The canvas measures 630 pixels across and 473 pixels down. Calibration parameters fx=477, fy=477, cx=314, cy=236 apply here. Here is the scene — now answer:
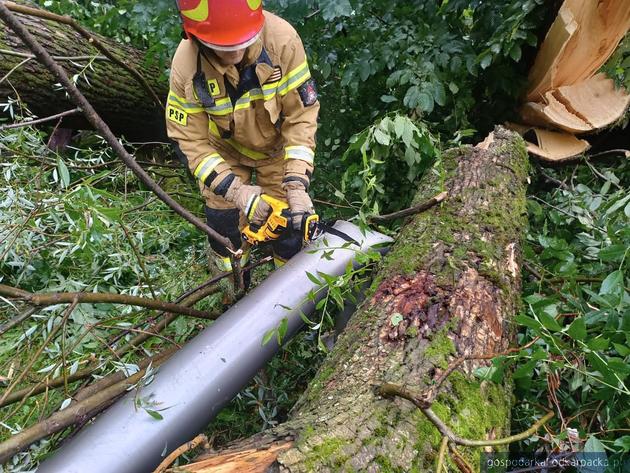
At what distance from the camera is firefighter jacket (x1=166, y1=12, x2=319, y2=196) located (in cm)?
210

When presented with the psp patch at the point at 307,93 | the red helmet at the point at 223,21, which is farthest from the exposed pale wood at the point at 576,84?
the red helmet at the point at 223,21

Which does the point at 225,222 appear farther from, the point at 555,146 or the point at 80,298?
the point at 555,146

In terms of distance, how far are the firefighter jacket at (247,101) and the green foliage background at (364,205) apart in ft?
0.94

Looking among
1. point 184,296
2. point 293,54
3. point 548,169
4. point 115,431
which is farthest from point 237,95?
point 548,169

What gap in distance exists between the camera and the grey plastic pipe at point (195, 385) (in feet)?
4.30

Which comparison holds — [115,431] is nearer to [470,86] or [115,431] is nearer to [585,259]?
[585,259]

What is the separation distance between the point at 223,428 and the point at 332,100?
216 centimetres

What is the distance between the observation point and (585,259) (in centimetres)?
214

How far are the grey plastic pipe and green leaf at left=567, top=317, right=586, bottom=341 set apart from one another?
787 millimetres

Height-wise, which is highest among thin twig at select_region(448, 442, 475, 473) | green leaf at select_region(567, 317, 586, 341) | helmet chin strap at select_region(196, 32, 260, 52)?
helmet chin strap at select_region(196, 32, 260, 52)

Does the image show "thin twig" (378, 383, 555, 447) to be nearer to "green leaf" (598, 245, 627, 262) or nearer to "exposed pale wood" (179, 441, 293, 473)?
"exposed pale wood" (179, 441, 293, 473)

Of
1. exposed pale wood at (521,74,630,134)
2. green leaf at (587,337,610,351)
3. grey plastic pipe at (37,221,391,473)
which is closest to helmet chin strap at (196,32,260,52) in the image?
grey plastic pipe at (37,221,391,473)

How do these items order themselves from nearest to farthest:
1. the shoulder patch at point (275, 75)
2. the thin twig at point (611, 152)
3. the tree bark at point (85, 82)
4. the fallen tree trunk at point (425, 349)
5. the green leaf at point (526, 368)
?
the fallen tree trunk at point (425, 349) → the green leaf at point (526, 368) → the shoulder patch at point (275, 75) → the thin twig at point (611, 152) → the tree bark at point (85, 82)

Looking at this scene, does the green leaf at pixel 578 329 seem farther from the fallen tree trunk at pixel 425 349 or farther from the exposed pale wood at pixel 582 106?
the exposed pale wood at pixel 582 106
